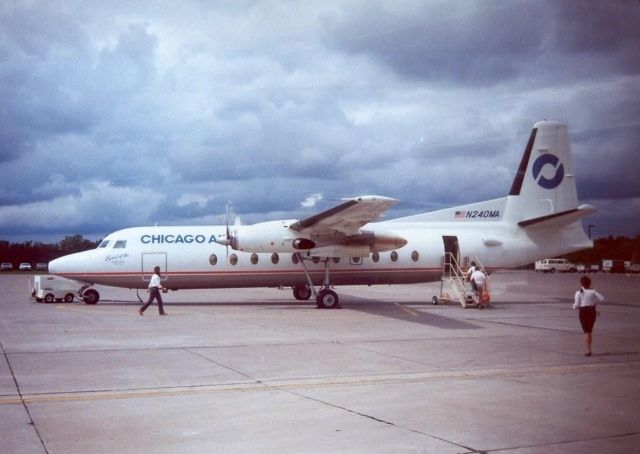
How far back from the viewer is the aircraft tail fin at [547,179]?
83.6 feet

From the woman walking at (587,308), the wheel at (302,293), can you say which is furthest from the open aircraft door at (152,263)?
the woman walking at (587,308)

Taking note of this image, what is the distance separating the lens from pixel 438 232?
84.1 ft

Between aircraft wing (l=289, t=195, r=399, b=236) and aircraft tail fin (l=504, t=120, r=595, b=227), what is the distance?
25.3 feet

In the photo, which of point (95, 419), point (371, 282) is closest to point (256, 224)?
point (371, 282)

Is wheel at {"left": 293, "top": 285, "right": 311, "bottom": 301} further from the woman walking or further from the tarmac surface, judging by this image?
the woman walking

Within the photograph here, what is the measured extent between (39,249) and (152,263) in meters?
17.4

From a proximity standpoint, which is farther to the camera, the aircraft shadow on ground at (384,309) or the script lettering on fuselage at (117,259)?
the script lettering on fuselage at (117,259)

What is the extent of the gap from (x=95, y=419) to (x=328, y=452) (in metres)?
2.80

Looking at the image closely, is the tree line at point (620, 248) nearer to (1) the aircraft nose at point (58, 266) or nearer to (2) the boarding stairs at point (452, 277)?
(2) the boarding stairs at point (452, 277)

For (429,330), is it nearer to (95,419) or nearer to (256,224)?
(256,224)

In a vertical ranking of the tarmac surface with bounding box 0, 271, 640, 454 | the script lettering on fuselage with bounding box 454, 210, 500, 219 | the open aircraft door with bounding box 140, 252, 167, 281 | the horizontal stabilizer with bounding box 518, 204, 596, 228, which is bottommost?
the tarmac surface with bounding box 0, 271, 640, 454

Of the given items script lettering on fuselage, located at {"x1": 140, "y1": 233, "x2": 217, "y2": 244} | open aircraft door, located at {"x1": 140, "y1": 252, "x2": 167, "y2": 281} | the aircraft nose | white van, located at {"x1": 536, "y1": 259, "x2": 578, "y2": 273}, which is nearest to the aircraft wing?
script lettering on fuselage, located at {"x1": 140, "y1": 233, "x2": 217, "y2": 244}

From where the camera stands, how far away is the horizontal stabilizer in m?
23.2

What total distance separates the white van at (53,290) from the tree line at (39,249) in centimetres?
410
